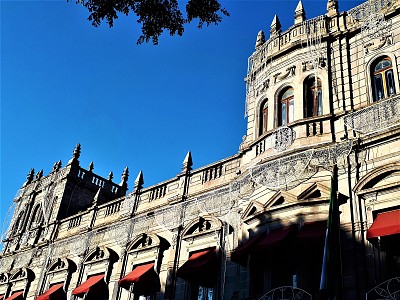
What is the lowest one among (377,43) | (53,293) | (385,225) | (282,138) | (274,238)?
(53,293)

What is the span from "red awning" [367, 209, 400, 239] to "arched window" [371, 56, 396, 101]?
166 inches

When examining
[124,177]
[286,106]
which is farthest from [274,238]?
[124,177]

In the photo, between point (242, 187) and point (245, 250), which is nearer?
point (245, 250)

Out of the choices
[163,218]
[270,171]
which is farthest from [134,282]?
[270,171]

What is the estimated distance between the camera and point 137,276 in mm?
17438

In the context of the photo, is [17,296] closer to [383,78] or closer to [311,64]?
[311,64]

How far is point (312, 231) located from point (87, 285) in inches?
432

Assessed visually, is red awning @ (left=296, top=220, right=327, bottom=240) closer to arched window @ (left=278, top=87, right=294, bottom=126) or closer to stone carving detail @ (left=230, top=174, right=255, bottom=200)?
stone carving detail @ (left=230, top=174, right=255, bottom=200)

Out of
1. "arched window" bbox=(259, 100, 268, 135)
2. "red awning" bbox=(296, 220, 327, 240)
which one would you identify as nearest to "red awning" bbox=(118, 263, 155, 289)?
"arched window" bbox=(259, 100, 268, 135)

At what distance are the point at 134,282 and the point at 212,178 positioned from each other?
16.1 feet

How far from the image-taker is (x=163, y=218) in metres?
19.0

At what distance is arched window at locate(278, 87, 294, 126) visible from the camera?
16359 millimetres

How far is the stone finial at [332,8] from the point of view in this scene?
1742cm

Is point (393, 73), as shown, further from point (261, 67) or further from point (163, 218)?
point (163, 218)
